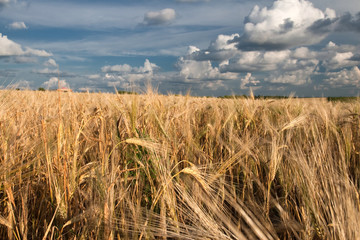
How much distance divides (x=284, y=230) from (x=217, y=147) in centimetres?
90

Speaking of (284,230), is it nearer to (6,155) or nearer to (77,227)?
(77,227)

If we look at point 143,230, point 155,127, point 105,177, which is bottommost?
point 143,230

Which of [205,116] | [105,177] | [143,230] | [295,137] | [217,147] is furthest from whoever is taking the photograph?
[205,116]

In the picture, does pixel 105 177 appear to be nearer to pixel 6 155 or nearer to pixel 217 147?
pixel 6 155

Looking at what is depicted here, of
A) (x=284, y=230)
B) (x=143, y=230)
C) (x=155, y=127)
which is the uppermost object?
(x=155, y=127)

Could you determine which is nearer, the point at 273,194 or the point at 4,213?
the point at 4,213

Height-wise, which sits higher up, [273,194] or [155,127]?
[155,127]

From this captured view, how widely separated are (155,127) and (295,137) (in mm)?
1207

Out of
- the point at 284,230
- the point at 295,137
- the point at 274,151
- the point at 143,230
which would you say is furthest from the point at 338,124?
the point at 143,230

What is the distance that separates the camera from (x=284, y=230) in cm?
114

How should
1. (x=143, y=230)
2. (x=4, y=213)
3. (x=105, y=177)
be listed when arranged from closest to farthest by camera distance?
(x=143, y=230) < (x=105, y=177) < (x=4, y=213)

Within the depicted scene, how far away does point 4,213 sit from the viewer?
1.13 metres

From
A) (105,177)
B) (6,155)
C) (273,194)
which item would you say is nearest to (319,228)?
(273,194)

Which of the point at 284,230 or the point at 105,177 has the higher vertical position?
the point at 105,177
